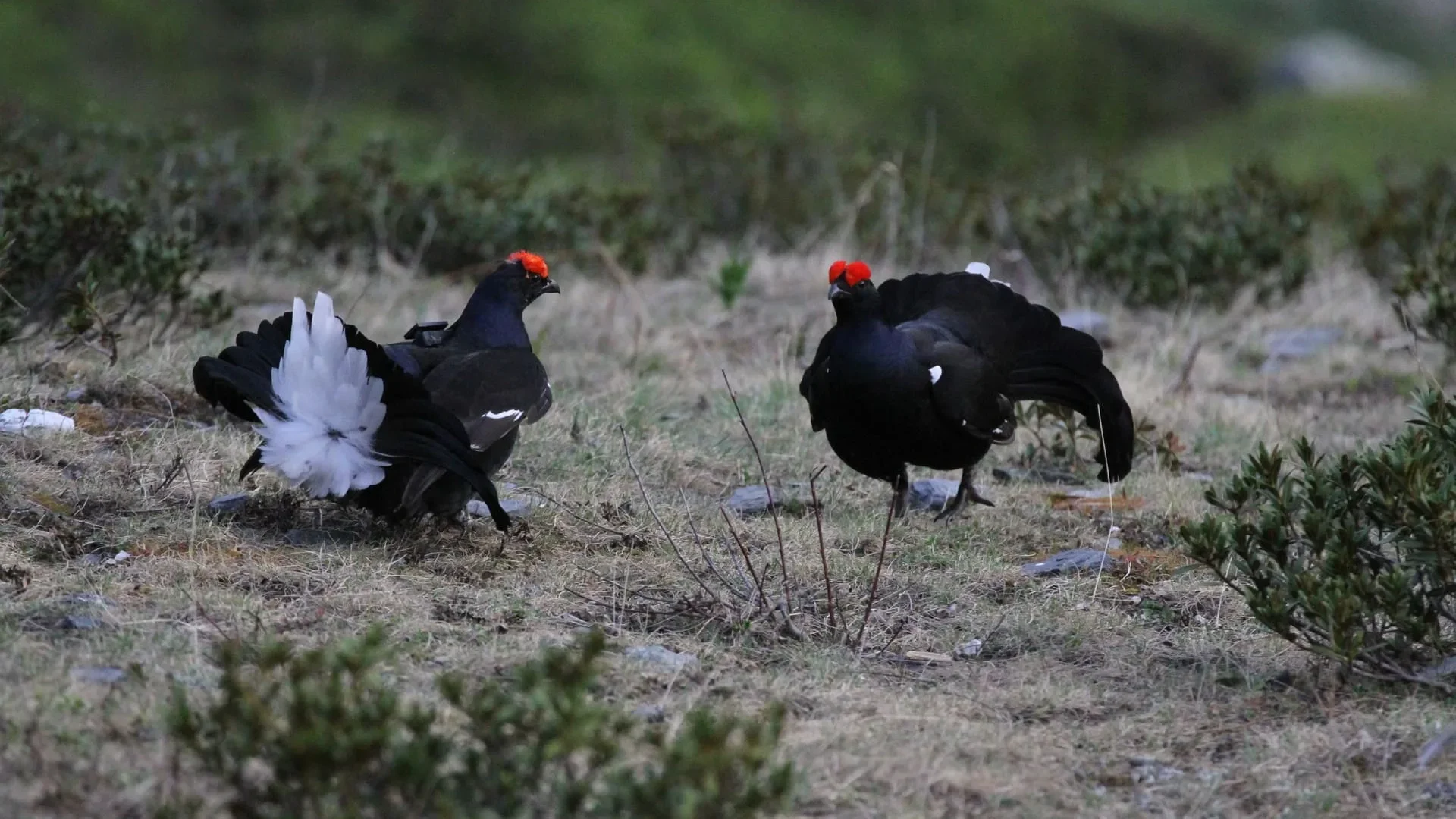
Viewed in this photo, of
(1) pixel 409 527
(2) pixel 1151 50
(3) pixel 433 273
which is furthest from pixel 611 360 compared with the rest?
(2) pixel 1151 50

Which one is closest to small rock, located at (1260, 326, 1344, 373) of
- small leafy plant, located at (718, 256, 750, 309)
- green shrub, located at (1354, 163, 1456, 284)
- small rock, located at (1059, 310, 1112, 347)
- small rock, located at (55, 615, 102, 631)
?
small rock, located at (1059, 310, 1112, 347)

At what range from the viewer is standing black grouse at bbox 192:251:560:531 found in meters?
4.17

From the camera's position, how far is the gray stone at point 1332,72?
2681 cm

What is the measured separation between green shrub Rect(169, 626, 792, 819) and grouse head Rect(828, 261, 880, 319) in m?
2.56

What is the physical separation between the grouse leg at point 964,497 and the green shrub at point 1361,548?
1.56 meters

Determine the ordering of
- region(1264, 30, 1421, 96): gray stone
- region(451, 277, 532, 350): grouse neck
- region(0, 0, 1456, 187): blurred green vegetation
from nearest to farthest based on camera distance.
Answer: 1. region(451, 277, 532, 350): grouse neck
2. region(0, 0, 1456, 187): blurred green vegetation
3. region(1264, 30, 1421, 96): gray stone

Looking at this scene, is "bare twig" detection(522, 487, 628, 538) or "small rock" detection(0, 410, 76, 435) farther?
"small rock" detection(0, 410, 76, 435)

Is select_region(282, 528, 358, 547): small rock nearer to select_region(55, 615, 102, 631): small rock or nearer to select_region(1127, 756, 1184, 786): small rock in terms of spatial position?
select_region(55, 615, 102, 631): small rock

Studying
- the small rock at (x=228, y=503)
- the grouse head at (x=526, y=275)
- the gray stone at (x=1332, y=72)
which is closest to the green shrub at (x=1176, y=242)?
the grouse head at (x=526, y=275)

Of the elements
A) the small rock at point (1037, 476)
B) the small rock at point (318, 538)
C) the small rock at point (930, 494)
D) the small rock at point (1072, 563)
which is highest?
the small rock at point (1037, 476)

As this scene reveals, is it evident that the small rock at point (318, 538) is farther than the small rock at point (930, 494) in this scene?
No

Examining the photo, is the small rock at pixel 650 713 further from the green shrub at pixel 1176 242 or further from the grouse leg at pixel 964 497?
the green shrub at pixel 1176 242

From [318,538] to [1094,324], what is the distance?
5181 millimetres

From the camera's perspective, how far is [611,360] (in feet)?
24.2
